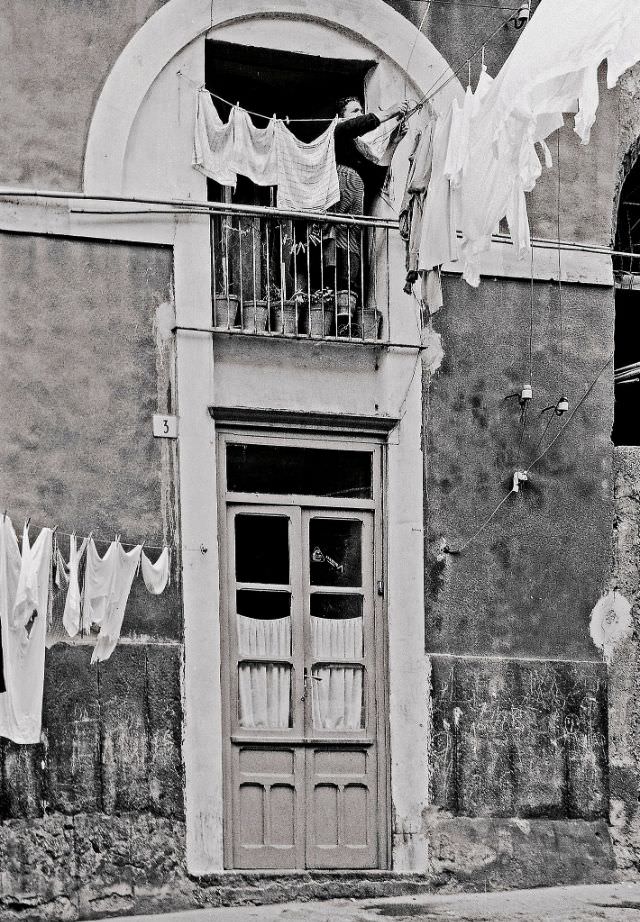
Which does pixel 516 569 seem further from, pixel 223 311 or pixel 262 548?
pixel 223 311

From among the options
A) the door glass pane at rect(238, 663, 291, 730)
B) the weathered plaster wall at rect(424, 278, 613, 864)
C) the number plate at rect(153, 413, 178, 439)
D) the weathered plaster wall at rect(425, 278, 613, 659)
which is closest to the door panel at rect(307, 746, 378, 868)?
the door glass pane at rect(238, 663, 291, 730)

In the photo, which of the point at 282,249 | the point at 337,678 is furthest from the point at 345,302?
the point at 337,678

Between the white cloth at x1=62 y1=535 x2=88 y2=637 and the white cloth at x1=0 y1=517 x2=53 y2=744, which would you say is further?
the white cloth at x1=62 y1=535 x2=88 y2=637

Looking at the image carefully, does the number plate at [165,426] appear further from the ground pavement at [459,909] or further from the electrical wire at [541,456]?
the ground pavement at [459,909]

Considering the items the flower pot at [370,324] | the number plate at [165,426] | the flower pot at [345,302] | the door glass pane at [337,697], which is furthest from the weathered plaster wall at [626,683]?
the number plate at [165,426]

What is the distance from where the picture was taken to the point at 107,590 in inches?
523

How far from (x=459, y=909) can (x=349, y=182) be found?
17.2 feet

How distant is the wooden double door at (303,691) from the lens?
14039mm

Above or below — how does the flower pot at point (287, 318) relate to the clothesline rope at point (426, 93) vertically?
below

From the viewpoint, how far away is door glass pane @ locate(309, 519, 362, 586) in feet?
47.6

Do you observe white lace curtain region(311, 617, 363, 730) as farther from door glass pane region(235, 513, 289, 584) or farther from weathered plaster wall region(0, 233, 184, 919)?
weathered plaster wall region(0, 233, 184, 919)

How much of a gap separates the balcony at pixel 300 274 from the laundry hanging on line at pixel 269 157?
201 mm

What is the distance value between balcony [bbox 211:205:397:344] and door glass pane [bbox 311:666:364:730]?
7.80 feet

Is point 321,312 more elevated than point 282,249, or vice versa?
point 282,249
